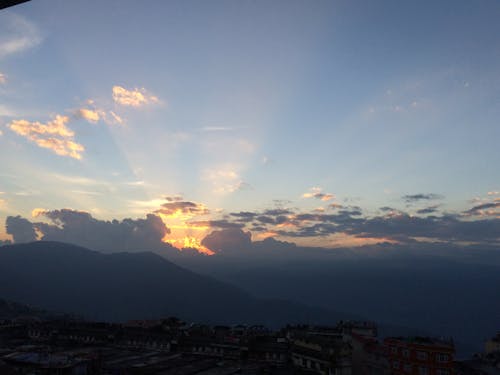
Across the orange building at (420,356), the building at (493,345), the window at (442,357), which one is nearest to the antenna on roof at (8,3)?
the orange building at (420,356)

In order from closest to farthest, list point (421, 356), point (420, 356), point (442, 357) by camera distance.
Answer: point (442, 357) < point (421, 356) < point (420, 356)

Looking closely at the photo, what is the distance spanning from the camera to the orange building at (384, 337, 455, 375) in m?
56.8

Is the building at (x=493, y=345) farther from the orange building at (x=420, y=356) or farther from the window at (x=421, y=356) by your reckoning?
the window at (x=421, y=356)

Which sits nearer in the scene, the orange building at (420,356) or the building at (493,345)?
the orange building at (420,356)

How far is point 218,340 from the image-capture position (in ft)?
271

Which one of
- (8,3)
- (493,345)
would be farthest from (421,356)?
(8,3)

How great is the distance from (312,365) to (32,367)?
46.3 meters

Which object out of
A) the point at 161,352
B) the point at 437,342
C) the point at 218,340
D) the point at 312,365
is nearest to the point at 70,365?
the point at 161,352

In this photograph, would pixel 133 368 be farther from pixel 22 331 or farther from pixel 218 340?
pixel 22 331

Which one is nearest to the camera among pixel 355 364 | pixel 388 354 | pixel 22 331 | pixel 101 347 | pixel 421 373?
pixel 421 373

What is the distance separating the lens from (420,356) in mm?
59375

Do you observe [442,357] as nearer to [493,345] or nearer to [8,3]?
[493,345]

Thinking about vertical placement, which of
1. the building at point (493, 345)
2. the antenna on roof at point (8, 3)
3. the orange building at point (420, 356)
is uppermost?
the antenna on roof at point (8, 3)

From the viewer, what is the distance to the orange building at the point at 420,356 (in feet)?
186
